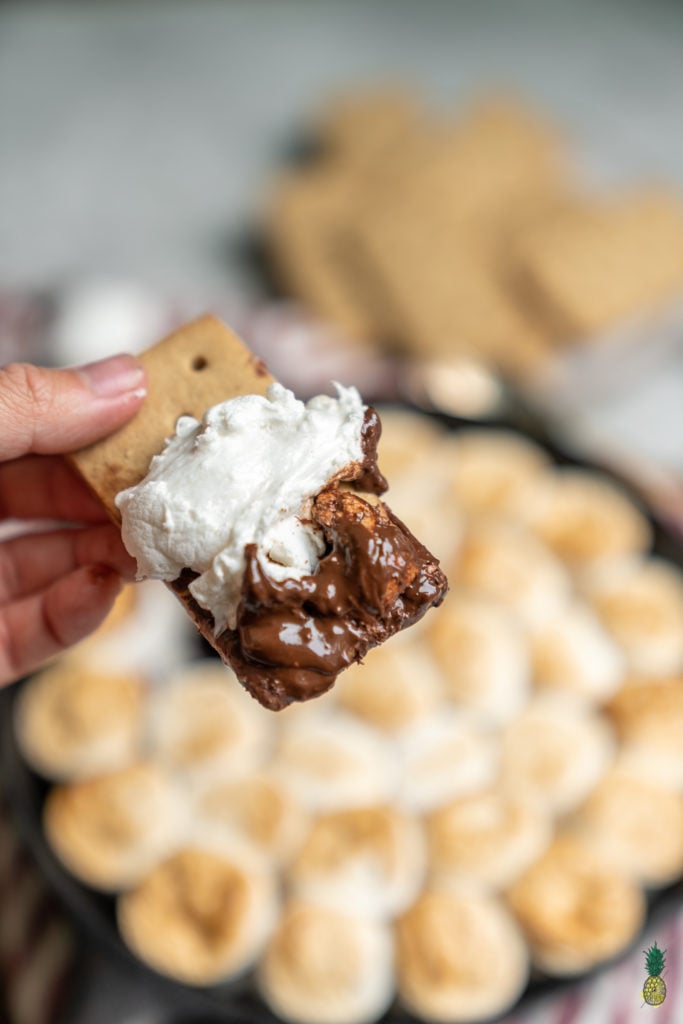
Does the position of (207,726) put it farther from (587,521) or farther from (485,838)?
(587,521)

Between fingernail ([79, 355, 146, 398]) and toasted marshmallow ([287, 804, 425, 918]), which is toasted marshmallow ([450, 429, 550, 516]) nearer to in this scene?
toasted marshmallow ([287, 804, 425, 918])

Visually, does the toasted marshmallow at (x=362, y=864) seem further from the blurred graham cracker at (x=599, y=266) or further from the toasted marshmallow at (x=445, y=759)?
the blurred graham cracker at (x=599, y=266)

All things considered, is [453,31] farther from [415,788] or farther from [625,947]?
[625,947]

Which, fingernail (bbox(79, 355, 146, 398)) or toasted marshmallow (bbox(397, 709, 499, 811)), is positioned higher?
fingernail (bbox(79, 355, 146, 398))

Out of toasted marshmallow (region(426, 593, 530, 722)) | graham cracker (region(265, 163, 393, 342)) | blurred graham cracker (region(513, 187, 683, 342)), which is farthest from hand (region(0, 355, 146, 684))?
blurred graham cracker (region(513, 187, 683, 342))

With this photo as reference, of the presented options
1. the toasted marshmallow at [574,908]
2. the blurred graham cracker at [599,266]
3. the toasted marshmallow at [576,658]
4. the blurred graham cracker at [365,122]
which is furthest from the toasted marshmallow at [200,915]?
the blurred graham cracker at [365,122]

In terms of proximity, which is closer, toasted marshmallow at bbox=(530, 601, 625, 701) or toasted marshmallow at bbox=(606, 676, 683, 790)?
toasted marshmallow at bbox=(606, 676, 683, 790)

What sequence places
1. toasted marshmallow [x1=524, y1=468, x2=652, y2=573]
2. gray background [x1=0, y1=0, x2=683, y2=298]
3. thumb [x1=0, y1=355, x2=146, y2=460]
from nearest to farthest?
thumb [x1=0, y1=355, x2=146, y2=460] → toasted marshmallow [x1=524, y1=468, x2=652, y2=573] → gray background [x1=0, y1=0, x2=683, y2=298]
